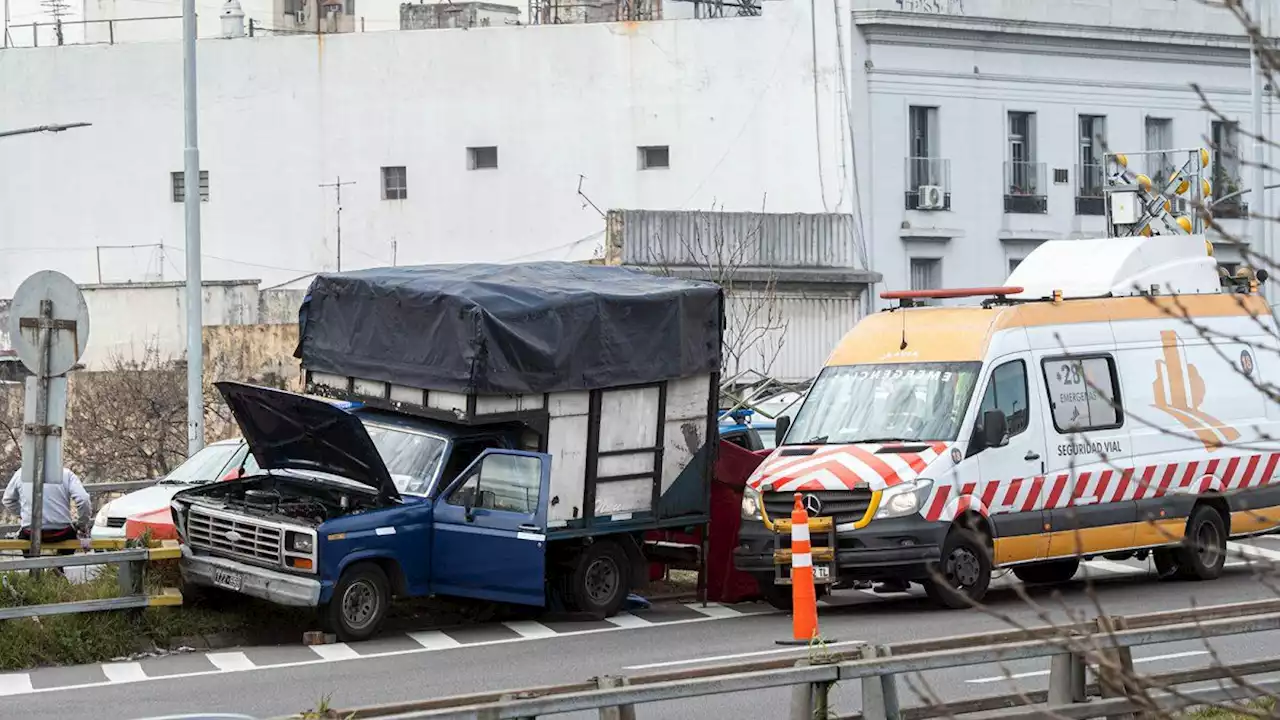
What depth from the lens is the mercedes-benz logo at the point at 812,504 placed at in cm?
1719

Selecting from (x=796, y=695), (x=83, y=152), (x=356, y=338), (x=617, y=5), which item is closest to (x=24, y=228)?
(x=83, y=152)

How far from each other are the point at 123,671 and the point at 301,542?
5.53 ft

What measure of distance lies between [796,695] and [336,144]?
40.5m

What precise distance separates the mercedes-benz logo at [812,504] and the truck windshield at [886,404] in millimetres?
790

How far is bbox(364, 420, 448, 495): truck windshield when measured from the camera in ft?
55.8

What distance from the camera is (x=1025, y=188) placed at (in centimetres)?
4459

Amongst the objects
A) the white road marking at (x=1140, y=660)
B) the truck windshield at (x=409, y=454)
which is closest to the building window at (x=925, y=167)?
the truck windshield at (x=409, y=454)

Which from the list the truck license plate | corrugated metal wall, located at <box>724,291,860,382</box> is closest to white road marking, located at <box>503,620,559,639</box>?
the truck license plate

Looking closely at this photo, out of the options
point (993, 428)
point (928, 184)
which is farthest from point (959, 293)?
point (928, 184)

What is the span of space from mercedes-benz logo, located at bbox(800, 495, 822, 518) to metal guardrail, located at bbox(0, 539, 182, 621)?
5.23 meters

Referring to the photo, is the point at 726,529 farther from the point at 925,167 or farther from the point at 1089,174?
the point at 1089,174

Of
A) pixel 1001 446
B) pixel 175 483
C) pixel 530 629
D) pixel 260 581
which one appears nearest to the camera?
pixel 260 581

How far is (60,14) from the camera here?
55344mm

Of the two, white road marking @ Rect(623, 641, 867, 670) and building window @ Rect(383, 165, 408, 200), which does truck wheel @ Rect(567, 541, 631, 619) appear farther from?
building window @ Rect(383, 165, 408, 200)
